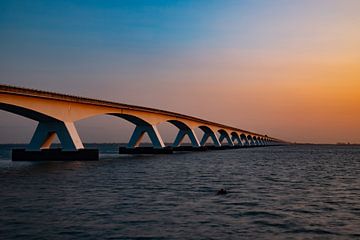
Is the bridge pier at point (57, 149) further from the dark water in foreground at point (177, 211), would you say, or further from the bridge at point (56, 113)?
the dark water in foreground at point (177, 211)

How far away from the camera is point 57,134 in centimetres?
5038

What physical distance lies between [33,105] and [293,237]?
124ft

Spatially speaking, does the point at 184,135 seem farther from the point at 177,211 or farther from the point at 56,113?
the point at 177,211

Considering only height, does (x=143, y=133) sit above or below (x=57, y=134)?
above

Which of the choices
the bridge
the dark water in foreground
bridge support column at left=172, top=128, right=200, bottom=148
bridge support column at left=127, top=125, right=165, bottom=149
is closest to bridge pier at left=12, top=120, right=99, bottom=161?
the bridge

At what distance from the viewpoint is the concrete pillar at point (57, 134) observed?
49844mm

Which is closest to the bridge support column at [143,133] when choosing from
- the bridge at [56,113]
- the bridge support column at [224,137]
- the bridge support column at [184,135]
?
the bridge at [56,113]

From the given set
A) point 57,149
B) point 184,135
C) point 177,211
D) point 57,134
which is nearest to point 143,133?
point 184,135

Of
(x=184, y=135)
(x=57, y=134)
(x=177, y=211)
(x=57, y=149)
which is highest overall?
(x=184, y=135)

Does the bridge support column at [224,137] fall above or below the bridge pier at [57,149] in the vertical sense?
above

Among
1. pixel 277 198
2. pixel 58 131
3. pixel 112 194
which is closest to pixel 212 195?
pixel 277 198

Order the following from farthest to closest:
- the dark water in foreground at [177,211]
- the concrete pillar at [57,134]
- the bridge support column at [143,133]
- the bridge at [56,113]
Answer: the bridge support column at [143,133] → the concrete pillar at [57,134] → the bridge at [56,113] → the dark water in foreground at [177,211]

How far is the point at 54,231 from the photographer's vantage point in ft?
42.2

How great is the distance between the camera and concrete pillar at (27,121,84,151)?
49844mm
